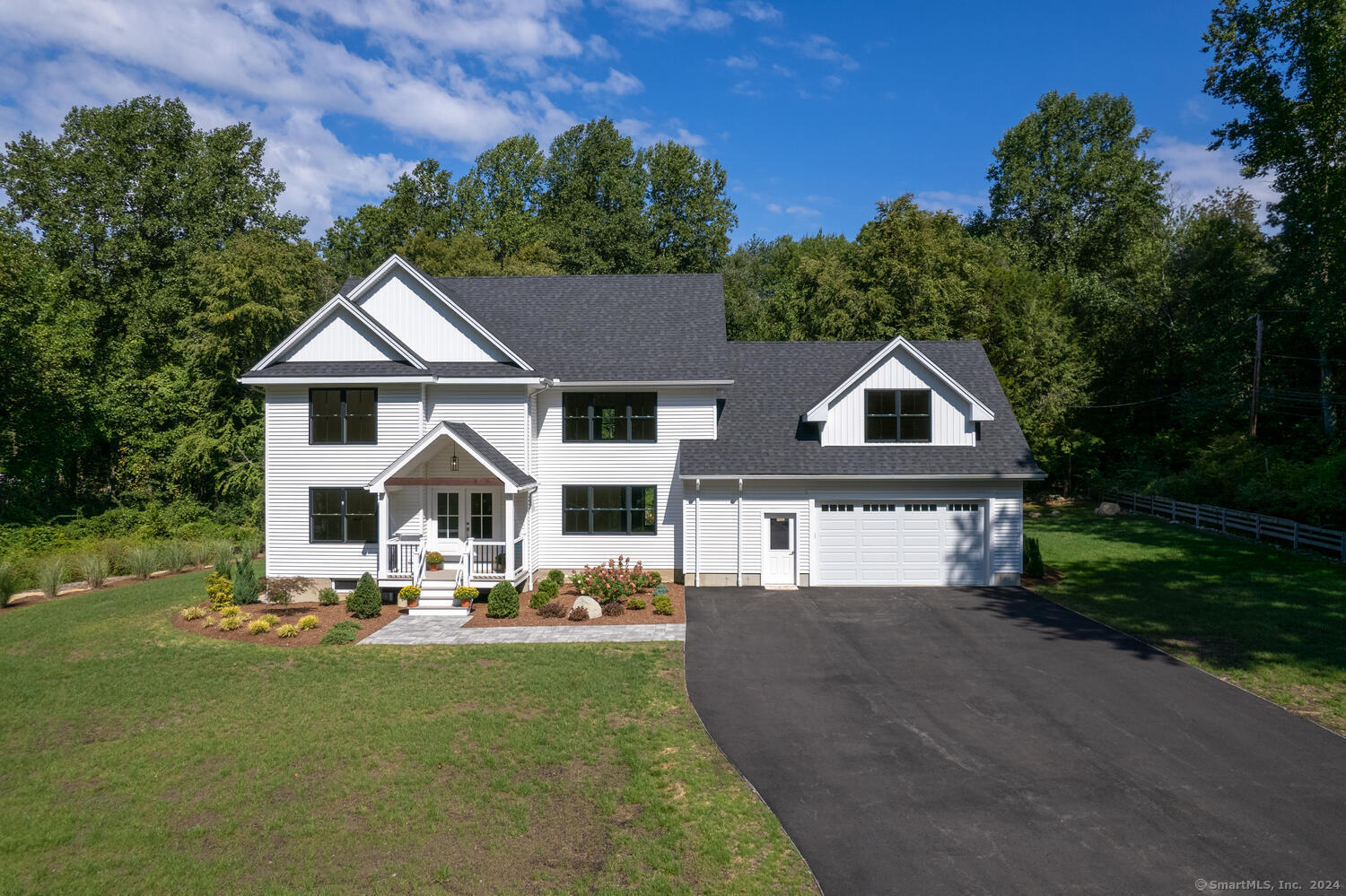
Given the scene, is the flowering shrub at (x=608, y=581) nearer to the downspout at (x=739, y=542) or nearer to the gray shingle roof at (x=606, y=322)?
the downspout at (x=739, y=542)

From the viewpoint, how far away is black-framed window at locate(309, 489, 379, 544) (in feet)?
65.4

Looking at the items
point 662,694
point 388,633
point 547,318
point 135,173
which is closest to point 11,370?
point 135,173

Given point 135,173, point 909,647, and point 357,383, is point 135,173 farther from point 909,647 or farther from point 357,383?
point 909,647

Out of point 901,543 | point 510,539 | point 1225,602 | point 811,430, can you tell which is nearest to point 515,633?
point 510,539

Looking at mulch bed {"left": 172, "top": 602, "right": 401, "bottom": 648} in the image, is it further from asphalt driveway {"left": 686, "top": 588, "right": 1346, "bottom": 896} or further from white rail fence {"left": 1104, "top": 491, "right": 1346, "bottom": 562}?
white rail fence {"left": 1104, "top": 491, "right": 1346, "bottom": 562}

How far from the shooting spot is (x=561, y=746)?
32.6 ft

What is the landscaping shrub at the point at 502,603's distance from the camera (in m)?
17.5

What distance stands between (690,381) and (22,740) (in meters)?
15.3

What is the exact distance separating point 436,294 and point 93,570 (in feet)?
45.2

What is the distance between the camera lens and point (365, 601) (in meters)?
17.7

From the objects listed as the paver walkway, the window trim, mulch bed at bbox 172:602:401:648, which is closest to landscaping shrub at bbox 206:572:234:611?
mulch bed at bbox 172:602:401:648

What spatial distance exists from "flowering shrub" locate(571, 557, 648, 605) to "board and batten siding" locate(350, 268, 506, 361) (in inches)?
268

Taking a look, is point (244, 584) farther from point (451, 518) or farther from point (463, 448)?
point (463, 448)

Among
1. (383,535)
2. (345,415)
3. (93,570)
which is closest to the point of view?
(383,535)
